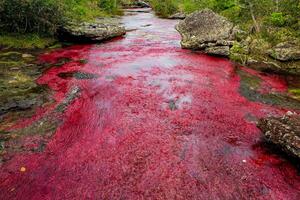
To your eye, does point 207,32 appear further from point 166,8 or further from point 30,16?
point 166,8

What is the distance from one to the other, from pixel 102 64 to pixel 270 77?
8.37 metres

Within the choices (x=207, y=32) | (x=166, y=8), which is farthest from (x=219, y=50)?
(x=166, y=8)

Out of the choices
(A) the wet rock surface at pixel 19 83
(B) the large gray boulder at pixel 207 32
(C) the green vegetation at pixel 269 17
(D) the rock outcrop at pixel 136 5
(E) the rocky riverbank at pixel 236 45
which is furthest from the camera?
(D) the rock outcrop at pixel 136 5

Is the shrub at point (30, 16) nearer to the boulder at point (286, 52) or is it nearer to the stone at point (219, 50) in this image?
the stone at point (219, 50)

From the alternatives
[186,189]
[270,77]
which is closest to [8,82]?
[186,189]

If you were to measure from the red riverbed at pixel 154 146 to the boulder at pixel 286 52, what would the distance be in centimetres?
172

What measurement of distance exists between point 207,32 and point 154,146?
13207mm

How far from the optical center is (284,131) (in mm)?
7109

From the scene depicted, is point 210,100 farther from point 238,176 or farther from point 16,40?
point 16,40

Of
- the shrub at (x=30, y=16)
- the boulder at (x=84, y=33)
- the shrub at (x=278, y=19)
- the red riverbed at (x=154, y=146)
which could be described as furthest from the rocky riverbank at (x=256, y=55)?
the shrub at (x=30, y=16)

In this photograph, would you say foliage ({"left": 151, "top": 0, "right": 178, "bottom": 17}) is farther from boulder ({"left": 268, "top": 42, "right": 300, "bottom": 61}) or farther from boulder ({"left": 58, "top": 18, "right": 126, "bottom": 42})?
boulder ({"left": 268, "top": 42, "right": 300, "bottom": 61})

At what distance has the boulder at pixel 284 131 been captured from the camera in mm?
6719

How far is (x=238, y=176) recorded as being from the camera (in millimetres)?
6508

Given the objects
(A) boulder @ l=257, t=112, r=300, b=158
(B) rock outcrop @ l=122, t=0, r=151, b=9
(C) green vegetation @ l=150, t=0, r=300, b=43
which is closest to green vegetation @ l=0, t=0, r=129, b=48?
(C) green vegetation @ l=150, t=0, r=300, b=43
